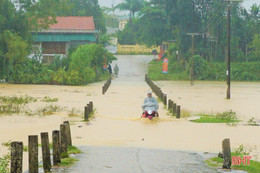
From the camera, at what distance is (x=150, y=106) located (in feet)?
79.4

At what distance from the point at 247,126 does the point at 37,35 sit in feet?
130

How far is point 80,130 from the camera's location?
2162 cm

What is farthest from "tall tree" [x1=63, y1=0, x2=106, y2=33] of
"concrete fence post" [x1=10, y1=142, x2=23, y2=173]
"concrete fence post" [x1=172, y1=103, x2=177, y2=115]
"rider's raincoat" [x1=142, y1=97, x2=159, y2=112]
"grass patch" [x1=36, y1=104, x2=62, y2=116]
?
"concrete fence post" [x1=10, y1=142, x2=23, y2=173]

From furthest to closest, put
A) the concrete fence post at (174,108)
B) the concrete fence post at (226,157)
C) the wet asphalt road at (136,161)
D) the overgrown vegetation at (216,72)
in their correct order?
the overgrown vegetation at (216,72)
the concrete fence post at (174,108)
the concrete fence post at (226,157)
the wet asphalt road at (136,161)

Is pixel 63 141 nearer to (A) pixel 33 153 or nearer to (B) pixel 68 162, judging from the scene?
(B) pixel 68 162

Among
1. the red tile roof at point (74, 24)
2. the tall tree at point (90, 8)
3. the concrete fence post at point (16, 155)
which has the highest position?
the tall tree at point (90, 8)

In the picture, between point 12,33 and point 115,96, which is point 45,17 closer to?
point 12,33

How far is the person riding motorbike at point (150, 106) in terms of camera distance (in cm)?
2398

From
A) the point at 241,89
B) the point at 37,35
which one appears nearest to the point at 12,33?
the point at 37,35

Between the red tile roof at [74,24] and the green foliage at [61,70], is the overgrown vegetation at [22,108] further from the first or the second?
the red tile roof at [74,24]

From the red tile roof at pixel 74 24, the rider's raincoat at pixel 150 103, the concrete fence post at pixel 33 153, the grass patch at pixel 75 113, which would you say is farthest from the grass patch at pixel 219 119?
the red tile roof at pixel 74 24

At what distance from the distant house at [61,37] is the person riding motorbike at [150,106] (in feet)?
118

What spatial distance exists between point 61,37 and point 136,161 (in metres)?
46.8

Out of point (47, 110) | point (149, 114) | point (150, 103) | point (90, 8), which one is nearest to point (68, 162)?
point (150, 103)
